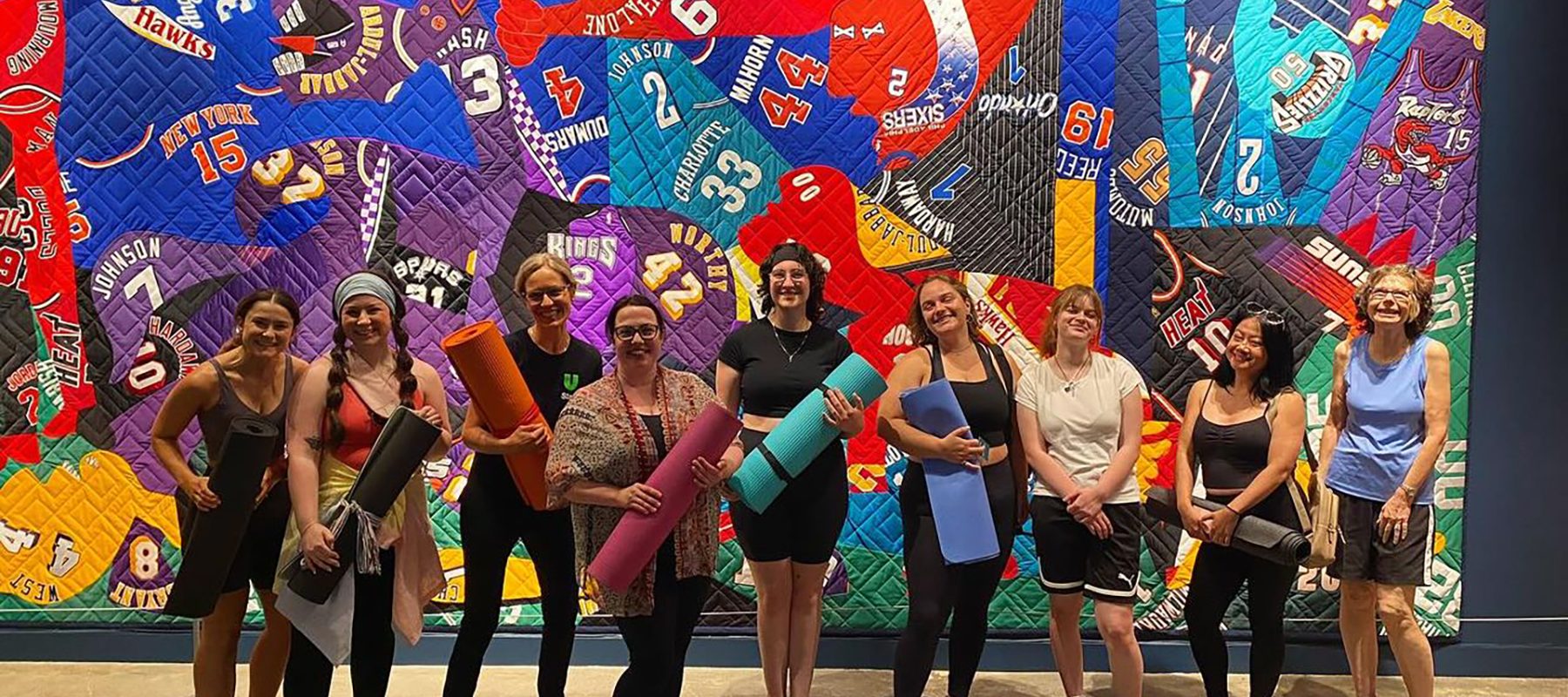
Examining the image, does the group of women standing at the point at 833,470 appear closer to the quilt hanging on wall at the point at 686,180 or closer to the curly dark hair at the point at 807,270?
the curly dark hair at the point at 807,270

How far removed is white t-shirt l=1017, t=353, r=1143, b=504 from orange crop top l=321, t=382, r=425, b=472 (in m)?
1.75

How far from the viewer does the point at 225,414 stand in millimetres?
2760

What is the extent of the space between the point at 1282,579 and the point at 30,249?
4.24 metres

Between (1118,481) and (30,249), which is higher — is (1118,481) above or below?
below

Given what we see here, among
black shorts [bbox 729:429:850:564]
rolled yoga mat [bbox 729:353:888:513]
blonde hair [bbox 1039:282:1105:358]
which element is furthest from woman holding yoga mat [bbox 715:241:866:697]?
blonde hair [bbox 1039:282:1105:358]

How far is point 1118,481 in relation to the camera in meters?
2.96

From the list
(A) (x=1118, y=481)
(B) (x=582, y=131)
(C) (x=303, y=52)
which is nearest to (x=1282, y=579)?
(A) (x=1118, y=481)

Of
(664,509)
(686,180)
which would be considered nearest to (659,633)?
(664,509)

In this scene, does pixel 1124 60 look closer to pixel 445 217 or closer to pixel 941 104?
pixel 941 104

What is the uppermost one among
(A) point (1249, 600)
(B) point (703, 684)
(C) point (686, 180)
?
(C) point (686, 180)

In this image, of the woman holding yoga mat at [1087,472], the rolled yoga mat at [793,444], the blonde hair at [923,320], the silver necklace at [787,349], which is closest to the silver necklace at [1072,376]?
the woman holding yoga mat at [1087,472]

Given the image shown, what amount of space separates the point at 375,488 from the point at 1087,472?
6.16 feet

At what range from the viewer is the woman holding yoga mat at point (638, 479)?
240 cm

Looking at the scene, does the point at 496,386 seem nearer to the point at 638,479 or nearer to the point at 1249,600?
the point at 638,479
